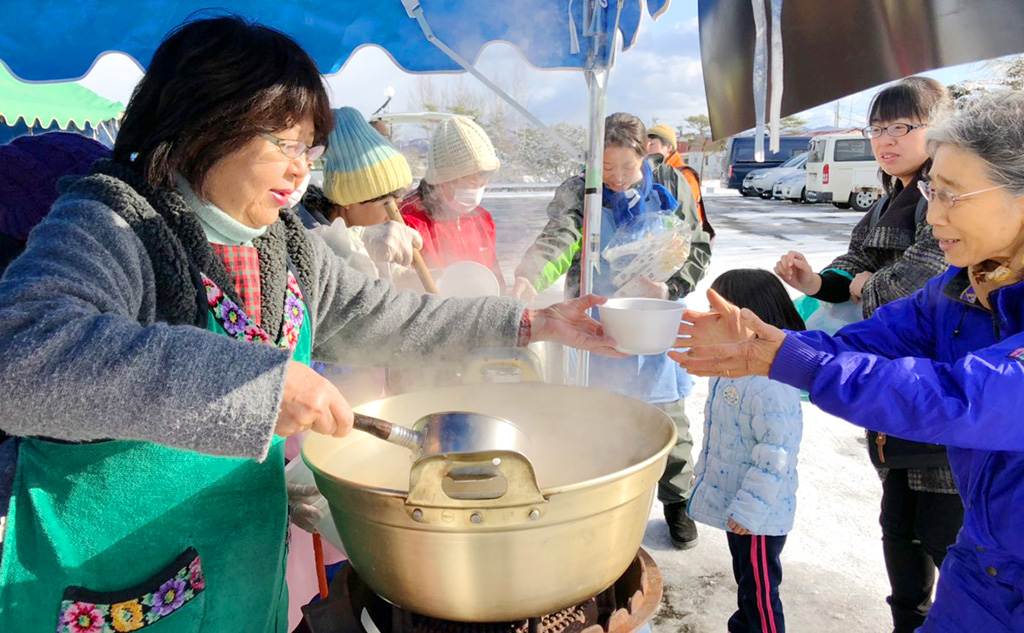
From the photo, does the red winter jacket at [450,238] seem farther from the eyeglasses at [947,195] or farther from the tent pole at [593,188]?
the eyeglasses at [947,195]

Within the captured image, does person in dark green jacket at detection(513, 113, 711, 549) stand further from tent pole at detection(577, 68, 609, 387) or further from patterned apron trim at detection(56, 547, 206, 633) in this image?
patterned apron trim at detection(56, 547, 206, 633)

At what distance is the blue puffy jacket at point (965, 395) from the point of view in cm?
121

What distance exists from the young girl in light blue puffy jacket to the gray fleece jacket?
5.64ft

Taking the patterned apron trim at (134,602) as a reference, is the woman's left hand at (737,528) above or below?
below

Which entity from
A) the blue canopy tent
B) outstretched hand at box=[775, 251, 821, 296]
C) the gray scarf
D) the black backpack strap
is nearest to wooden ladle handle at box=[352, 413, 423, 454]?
the gray scarf

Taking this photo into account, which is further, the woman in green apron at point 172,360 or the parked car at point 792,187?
the parked car at point 792,187

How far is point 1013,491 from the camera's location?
1.30 m

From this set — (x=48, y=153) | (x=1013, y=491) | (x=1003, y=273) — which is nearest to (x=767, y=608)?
(x=1013, y=491)

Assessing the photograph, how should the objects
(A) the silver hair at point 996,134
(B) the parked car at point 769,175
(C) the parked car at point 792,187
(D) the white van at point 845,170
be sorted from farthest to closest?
(B) the parked car at point 769,175, (C) the parked car at point 792,187, (D) the white van at point 845,170, (A) the silver hair at point 996,134

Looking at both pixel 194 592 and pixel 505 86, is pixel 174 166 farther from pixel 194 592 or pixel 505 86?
pixel 505 86

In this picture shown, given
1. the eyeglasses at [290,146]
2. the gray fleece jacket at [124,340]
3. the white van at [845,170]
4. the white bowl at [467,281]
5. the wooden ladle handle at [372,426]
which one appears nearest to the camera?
the gray fleece jacket at [124,340]

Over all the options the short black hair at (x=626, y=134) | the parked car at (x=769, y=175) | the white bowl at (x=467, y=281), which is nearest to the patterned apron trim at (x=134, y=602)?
the white bowl at (x=467, y=281)

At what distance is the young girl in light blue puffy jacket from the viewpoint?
2.12m

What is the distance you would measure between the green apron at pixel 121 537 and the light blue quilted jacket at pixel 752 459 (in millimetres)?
1604
